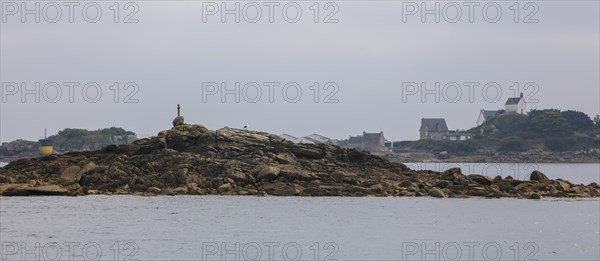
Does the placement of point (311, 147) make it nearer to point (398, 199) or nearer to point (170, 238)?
point (398, 199)

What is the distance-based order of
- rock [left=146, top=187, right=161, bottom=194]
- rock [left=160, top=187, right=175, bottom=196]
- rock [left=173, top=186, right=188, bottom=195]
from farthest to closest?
rock [left=146, top=187, right=161, bottom=194]
rock [left=173, top=186, right=188, bottom=195]
rock [left=160, top=187, right=175, bottom=196]

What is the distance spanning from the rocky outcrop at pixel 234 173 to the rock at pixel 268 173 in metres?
0.07

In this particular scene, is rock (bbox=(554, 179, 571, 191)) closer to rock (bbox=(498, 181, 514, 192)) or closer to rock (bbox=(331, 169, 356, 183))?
rock (bbox=(498, 181, 514, 192))

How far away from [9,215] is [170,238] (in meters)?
13.9

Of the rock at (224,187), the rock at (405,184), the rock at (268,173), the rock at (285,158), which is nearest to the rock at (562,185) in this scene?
the rock at (405,184)

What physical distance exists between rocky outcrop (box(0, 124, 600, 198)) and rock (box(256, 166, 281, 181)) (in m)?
0.07

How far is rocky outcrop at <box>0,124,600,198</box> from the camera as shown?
76062 mm

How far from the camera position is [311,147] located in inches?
3300

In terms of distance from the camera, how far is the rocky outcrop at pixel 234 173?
2995 inches

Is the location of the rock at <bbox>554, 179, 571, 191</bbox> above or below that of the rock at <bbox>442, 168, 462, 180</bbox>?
below

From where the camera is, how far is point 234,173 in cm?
7725

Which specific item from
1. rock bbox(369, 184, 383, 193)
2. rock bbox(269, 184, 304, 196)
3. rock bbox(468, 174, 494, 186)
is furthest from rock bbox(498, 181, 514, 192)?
rock bbox(269, 184, 304, 196)

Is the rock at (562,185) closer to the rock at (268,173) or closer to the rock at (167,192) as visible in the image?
the rock at (268,173)

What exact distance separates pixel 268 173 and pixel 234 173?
7.86ft
